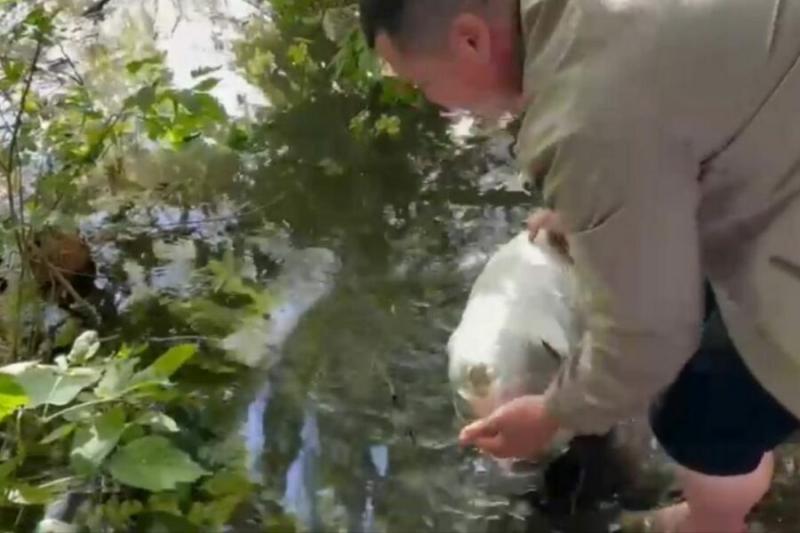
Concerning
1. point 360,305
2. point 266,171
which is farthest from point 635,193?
point 266,171

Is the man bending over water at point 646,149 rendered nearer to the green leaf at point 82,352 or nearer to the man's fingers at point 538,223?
the man's fingers at point 538,223

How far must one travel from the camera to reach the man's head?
834mm

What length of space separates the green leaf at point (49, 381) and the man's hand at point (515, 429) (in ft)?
1.21

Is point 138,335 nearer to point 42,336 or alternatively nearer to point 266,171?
point 42,336

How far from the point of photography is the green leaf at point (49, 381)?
1.12 m

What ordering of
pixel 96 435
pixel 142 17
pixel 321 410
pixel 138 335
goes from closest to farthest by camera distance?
pixel 96 435 < pixel 321 410 < pixel 138 335 < pixel 142 17

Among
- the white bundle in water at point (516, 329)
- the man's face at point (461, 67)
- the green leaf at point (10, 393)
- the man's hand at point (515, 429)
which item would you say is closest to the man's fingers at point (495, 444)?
the man's hand at point (515, 429)

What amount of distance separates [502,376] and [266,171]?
68cm

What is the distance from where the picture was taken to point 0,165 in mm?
1420

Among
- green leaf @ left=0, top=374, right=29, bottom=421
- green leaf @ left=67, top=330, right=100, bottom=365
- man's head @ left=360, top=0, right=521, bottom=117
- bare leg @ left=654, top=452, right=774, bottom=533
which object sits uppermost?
man's head @ left=360, top=0, right=521, bottom=117

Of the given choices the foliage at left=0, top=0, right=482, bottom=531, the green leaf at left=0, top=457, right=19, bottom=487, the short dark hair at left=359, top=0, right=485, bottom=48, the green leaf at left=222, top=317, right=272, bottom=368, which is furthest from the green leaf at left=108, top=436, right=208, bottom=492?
the short dark hair at left=359, top=0, right=485, bottom=48

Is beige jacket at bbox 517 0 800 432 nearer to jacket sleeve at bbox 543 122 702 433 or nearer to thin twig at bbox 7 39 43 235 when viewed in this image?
jacket sleeve at bbox 543 122 702 433

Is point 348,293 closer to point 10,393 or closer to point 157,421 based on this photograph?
point 157,421

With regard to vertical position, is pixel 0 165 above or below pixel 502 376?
above
